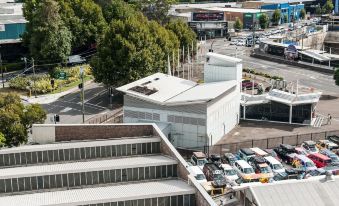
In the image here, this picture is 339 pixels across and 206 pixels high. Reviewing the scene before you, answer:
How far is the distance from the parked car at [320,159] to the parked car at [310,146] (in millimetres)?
1058

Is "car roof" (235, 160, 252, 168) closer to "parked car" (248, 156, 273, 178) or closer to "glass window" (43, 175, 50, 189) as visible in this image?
"parked car" (248, 156, 273, 178)

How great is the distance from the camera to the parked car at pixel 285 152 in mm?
51062

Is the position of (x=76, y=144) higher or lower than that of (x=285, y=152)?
higher

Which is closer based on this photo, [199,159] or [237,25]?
[199,159]

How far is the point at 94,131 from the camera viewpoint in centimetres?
4041

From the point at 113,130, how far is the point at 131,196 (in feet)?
30.7

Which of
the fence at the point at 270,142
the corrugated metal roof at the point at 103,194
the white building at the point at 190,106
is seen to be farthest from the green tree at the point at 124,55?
the corrugated metal roof at the point at 103,194

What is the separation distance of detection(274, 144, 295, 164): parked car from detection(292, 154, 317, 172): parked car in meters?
0.70

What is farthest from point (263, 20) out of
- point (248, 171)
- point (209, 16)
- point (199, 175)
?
point (199, 175)

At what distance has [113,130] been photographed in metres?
40.7

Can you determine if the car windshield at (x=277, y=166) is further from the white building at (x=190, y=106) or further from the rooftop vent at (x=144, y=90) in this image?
the rooftop vent at (x=144, y=90)

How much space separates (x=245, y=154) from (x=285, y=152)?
445 cm

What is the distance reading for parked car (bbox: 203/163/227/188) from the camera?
142 feet

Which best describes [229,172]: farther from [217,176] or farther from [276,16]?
[276,16]
